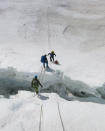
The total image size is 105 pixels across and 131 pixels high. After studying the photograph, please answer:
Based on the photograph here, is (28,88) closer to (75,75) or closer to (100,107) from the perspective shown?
(75,75)

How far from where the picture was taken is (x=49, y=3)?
1241 inches

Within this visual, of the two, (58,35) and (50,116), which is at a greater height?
(58,35)

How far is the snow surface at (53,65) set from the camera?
31.6 feet

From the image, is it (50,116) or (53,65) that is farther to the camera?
(53,65)

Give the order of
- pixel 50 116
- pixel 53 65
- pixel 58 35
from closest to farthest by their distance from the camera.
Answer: pixel 50 116, pixel 53 65, pixel 58 35

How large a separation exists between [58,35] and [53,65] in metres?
7.59

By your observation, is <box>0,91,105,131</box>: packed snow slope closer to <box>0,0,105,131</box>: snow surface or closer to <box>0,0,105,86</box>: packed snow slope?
<box>0,0,105,131</box>: snow surface

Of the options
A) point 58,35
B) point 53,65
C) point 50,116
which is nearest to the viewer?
point 50,116

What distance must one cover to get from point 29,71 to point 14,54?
13.2 feet

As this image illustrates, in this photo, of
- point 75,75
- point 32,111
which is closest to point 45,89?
point 75,75

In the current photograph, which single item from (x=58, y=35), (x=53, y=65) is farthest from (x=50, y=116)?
(x=58, y=35)

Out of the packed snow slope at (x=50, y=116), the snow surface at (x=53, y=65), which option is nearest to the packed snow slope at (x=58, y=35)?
the snow surface at (x=53, y=65)

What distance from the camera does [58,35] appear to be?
2370cm

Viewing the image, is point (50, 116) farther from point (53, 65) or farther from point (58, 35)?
point (58, 35)
